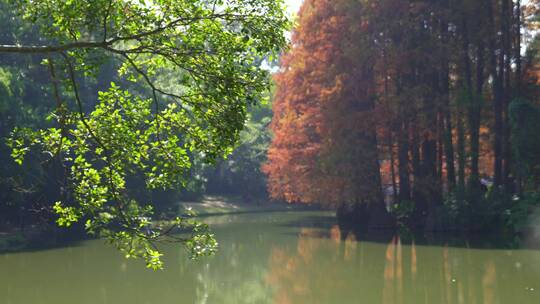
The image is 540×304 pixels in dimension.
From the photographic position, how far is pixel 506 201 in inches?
1162

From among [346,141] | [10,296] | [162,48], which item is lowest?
[10,296]

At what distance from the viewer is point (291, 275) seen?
20.6m

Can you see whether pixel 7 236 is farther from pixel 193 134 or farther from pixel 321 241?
pixel 193 134

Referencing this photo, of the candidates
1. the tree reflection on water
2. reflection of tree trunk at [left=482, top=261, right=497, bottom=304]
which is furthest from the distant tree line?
reflection of tree trunk at [left=482, top=261, right=497, bottom=304]

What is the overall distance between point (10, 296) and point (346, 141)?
1896 centimetres

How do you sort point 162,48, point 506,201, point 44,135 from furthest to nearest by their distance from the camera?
point 506,201, point 44,135, point 162,48

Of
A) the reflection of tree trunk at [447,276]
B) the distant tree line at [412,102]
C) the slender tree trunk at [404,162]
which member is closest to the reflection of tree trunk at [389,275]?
the reflection of tree trunk at [447,276]

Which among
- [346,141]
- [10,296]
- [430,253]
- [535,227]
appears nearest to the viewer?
[10,296]

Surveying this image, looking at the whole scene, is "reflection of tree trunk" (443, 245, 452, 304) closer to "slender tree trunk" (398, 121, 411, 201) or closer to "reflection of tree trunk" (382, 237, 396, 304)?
"reflection of tree trunk" (382, 237, 396, 304)

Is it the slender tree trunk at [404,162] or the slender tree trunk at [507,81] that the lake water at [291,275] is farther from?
the slender tree trunk at [507,81]

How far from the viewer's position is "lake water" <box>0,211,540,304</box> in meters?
16.9

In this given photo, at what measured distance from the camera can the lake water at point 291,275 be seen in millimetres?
16906

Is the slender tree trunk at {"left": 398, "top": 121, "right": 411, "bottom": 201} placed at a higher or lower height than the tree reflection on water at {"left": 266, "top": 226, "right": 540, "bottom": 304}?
higher

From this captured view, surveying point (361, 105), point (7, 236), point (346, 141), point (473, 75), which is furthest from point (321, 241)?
point (7, 236)
